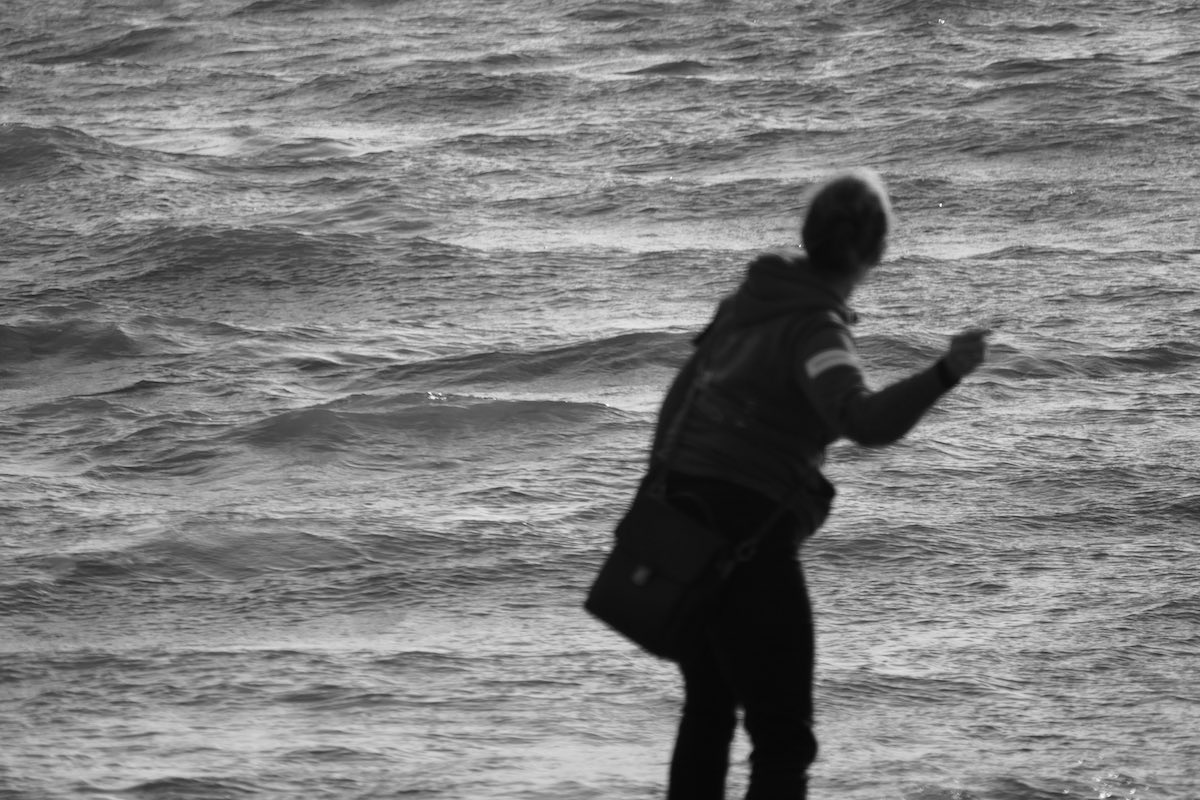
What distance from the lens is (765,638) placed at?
3275 mm

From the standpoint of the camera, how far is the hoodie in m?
3.20

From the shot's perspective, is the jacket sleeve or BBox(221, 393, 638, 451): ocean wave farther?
BBox(221, 393, 638, 451): ocean wave

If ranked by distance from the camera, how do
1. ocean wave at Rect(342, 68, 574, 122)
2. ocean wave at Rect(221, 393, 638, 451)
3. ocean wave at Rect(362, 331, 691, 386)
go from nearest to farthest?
ocean wave at Rect(221, 393, 638, 451) < ocean wave at Rect(362, 331, 691, 386) < ocean wave at Rect(342, 68, 574, 122)

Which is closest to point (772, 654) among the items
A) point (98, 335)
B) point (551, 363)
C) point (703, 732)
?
point (703, 732)

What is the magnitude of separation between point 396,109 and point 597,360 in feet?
21.4

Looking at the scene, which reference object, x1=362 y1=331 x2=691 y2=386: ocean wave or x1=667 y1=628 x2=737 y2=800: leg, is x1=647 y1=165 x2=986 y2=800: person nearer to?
x1=667 y1=628 x2=737 y2=800: leg

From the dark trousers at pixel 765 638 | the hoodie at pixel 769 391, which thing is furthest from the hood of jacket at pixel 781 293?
the dark trousers at pixel 765 638

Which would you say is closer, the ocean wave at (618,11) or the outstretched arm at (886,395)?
the outstretched arm at (886,395)

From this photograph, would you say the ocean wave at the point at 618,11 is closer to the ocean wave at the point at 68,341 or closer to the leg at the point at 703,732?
the ocean wave at the point at 68,341

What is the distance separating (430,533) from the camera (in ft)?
20.5

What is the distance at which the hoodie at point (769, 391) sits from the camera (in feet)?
10.5

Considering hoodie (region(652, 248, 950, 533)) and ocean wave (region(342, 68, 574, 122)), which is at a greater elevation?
hoodie (region(652, 248, 950, 533))

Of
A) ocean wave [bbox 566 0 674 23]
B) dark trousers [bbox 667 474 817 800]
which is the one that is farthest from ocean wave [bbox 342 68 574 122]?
dark trousers [bbox 667 474 817 800]

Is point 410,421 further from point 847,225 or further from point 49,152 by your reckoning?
point 49,152
